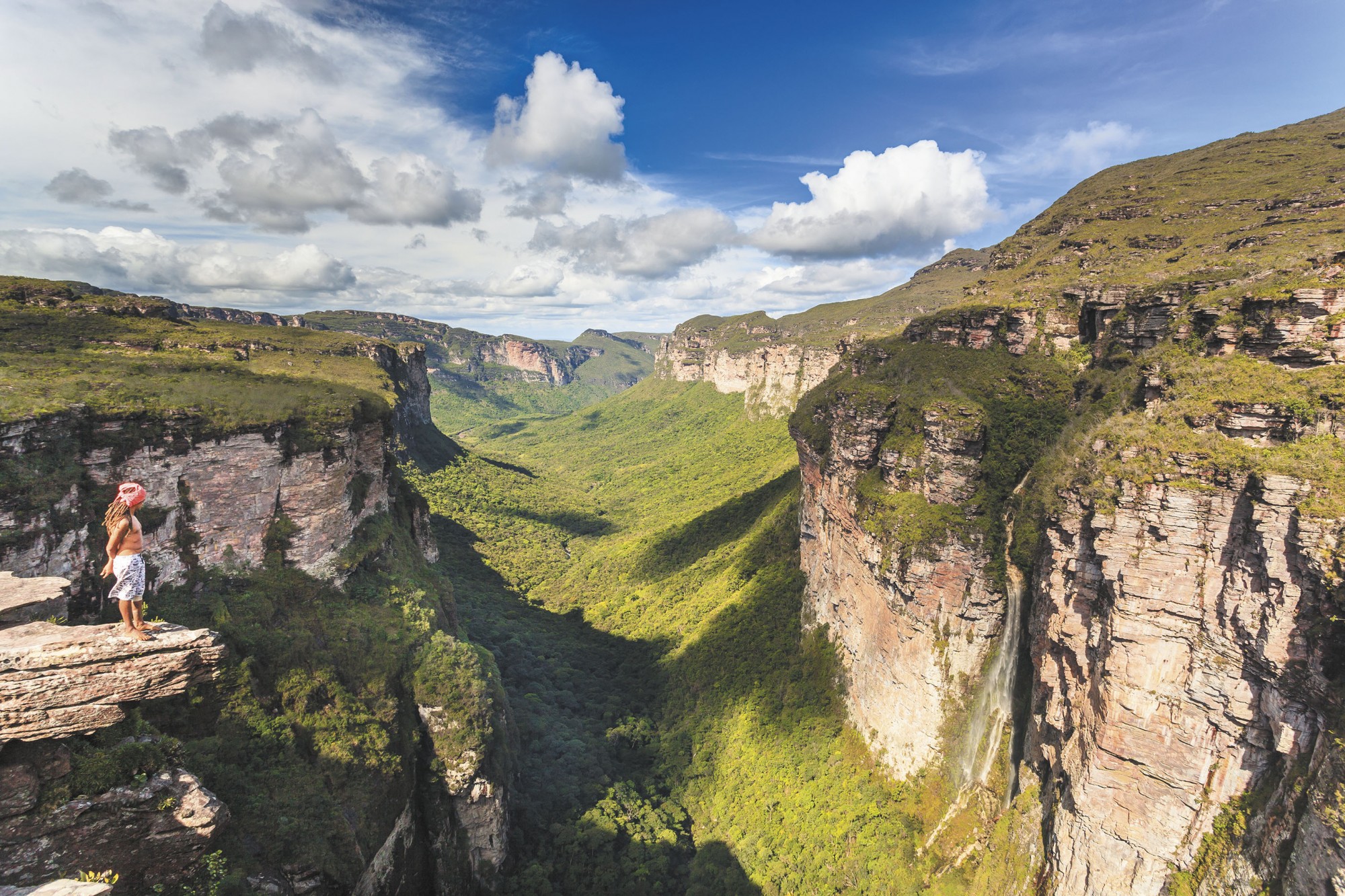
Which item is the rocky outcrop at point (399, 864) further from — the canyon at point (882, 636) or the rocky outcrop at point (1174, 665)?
the rocky outcrop at point (1174, 665)

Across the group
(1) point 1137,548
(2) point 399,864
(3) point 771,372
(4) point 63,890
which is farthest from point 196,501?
(3) point 771,372

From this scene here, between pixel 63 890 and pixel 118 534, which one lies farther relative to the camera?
pixel 118 534

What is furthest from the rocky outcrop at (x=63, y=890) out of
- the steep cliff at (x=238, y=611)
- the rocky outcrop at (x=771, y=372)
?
the rocky outcrop at (x=771, y=372)

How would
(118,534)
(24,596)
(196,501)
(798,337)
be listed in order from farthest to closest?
1. (798,337)
2. (196,501)
3. (24,596)
4. (118,534)

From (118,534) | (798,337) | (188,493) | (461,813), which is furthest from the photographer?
(798,337)

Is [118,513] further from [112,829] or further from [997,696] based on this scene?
[997,696]

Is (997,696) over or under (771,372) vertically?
under

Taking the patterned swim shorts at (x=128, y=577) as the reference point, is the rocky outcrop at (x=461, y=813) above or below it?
below
